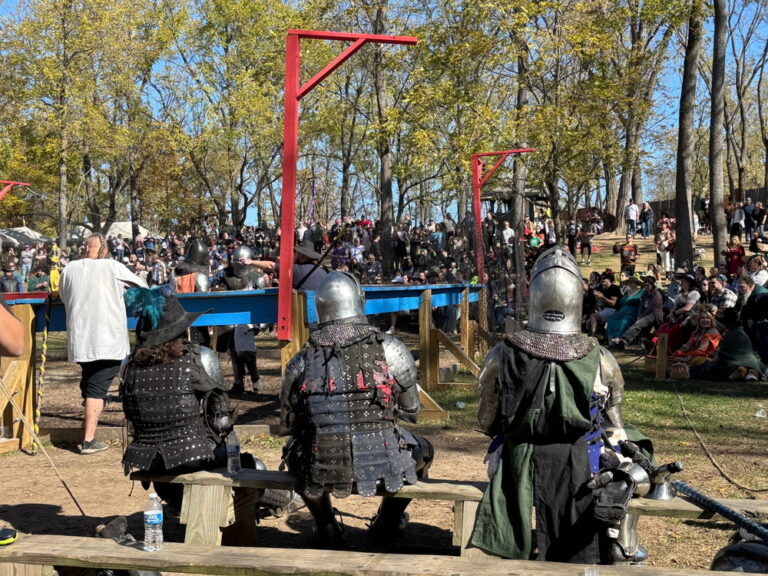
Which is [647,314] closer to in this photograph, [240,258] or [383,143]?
[240,258]

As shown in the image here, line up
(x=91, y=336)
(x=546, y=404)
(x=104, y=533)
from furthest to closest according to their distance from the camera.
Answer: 1. (x=91, y=336)
2. (x=104, y=533)
3. (x=546, y=404)

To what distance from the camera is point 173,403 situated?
4656 millimetres

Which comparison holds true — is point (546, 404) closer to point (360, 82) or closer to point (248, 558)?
point (248, 558)

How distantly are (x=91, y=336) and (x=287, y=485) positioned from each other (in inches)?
128

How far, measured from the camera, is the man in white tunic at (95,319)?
6.95 metres

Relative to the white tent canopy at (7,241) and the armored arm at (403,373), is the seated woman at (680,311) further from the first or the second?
the white tent canopy at (7,241)

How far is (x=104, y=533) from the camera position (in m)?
3.95

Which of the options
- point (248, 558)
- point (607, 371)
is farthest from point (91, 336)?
point (607, 371)

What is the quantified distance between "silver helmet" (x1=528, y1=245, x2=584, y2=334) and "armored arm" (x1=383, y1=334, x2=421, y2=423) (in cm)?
85

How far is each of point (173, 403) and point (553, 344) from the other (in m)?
2.16

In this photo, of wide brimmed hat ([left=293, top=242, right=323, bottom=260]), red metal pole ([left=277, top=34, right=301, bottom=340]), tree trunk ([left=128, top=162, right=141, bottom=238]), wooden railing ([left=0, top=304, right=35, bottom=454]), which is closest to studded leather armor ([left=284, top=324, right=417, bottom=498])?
red metal pole ([left=277, top=34, right=301, bottom=340])

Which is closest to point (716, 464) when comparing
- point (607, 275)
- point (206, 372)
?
point (206, 372)

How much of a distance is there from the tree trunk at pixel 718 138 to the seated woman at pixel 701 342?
6.82 meters

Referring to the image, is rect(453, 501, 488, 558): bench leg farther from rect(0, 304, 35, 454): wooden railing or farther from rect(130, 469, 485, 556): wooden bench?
rect(0, 304, 35, 454): wooden railing
